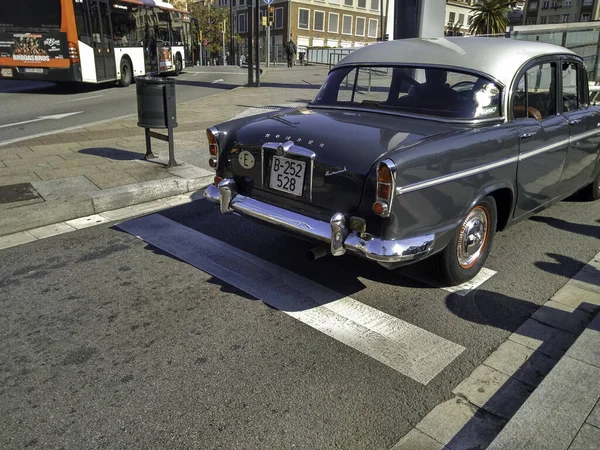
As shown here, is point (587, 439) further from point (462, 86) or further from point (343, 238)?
point (462, 86)

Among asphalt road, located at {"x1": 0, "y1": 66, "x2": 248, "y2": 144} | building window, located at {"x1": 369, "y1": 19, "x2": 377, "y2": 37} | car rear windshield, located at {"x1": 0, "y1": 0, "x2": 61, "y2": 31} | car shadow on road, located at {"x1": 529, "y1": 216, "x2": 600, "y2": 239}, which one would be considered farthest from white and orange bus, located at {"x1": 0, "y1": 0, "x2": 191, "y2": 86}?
building window, located at {"x1": 369, "y1": 19, "x2": 377, "y2": 37}

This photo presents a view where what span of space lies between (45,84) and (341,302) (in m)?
19.0

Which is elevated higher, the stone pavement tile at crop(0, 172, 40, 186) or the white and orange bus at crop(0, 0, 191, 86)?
the white and orange bus at crop(0, 0, 191, 86)

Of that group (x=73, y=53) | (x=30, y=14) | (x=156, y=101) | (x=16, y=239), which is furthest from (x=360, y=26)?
(x=16, y=239)

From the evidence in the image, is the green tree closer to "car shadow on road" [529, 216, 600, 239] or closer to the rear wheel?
"car shadow on road" [529, 216, 600, 239]

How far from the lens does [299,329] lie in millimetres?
3420

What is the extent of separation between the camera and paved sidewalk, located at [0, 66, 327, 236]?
5457 millimetres

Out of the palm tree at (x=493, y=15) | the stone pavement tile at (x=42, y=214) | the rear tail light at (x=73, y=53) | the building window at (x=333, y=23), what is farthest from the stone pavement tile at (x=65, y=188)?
the building window at (x=333, y=23)

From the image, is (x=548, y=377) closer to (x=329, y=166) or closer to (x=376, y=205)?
(x=376, y=205)

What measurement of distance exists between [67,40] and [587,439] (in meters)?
16.7

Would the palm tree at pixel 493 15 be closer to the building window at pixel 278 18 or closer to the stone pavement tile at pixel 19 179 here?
the building window at pixel 278 18

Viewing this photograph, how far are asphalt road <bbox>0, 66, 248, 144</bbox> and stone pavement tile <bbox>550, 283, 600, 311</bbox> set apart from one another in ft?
29.7

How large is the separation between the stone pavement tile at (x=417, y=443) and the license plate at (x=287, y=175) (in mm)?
1824

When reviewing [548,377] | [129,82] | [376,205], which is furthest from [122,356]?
[129,82]
